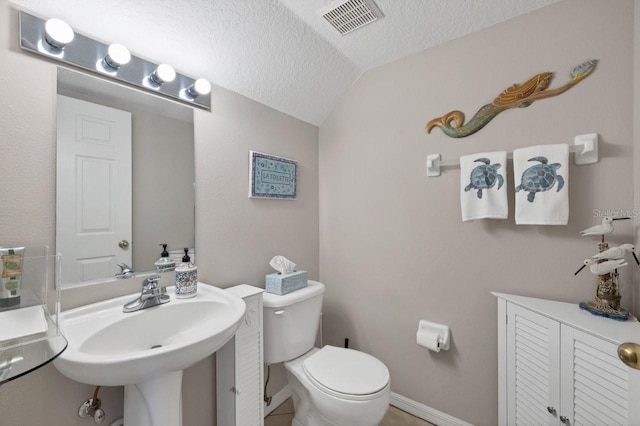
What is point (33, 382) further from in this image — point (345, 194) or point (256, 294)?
point (345, 194)

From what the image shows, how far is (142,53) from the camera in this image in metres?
1.19

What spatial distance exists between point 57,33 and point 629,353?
5.68ft

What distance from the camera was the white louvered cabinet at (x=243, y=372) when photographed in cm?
126

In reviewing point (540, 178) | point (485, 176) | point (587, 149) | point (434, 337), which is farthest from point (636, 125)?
point (434, 337)

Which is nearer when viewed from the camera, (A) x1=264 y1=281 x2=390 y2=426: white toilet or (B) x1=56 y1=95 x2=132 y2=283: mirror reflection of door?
(B) x1=56 y1=95 x2=132 y2=283: mirror reflection of door

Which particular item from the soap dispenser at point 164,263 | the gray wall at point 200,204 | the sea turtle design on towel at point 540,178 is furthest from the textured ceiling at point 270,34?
the soap dispenser at point 164,263

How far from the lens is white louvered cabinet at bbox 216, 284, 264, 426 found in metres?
1.26

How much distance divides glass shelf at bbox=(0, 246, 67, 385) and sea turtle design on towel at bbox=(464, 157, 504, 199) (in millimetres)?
1647

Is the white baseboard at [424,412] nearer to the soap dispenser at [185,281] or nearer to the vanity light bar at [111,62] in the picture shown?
the soap dispenser at [185,281]

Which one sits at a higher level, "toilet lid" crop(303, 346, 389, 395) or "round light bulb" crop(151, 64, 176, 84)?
"round light bulb" crop(151, 64, 176, 84)

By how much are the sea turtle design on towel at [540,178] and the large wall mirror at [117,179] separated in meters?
1.62

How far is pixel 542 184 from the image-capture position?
117 centimetres

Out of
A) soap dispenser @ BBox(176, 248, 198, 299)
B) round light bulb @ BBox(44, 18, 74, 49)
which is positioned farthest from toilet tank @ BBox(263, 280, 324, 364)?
round light bulb @ BBox(44, 18, 74, 49)

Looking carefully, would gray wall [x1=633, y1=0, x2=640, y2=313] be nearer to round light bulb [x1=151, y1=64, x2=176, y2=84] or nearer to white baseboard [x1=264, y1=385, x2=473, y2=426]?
white baseboard [x1=264, y1=385, x2=473, y2=426]
